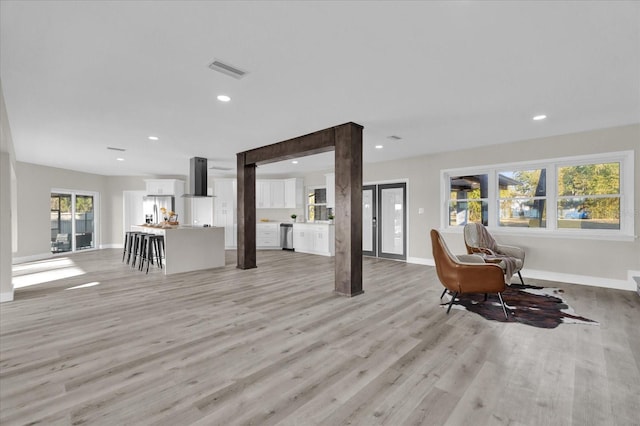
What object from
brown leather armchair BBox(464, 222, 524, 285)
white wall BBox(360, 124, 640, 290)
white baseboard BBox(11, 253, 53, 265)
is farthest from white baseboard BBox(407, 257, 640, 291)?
white baseboard BBox(11, 253, 53, 265)

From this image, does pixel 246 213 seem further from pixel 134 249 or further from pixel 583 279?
pixel 583 279

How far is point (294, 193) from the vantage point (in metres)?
9.54

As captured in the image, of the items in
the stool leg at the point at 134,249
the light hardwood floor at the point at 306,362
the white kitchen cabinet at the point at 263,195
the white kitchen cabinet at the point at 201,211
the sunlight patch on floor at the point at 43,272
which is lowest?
the sunlight patch on floor at the point at 43,272

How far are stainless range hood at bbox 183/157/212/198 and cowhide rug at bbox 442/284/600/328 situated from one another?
5.52m

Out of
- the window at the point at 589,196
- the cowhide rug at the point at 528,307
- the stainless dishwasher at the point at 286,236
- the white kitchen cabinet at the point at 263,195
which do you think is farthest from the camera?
the white kitchen cabinet at the point at 263,195

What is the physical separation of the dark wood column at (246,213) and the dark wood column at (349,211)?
2601mm

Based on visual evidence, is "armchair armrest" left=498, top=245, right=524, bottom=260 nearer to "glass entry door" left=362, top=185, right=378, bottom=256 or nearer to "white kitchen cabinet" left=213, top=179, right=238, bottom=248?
"glass entry door" left=362, top=185, right=378, bottom=256

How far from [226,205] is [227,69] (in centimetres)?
748

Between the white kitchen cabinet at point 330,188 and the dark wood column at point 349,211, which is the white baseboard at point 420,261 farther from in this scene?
the dark wood column at point 349,211

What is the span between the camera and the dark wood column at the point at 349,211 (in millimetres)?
4293

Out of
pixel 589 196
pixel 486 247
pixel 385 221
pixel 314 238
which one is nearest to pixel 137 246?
pixel 314 238

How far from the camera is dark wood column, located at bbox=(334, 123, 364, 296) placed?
169 inches

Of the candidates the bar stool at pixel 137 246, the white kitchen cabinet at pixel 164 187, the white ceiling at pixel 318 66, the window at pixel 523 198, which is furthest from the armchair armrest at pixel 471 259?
the white kitchen cabinet at pixel 164 187

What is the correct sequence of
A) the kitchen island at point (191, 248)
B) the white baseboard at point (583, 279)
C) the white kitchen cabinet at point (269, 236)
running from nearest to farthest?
the white baseboard at point (583, 279)
the kitchen island at point (191, 248)
the white kitchen cabinet at point (269, 236)
